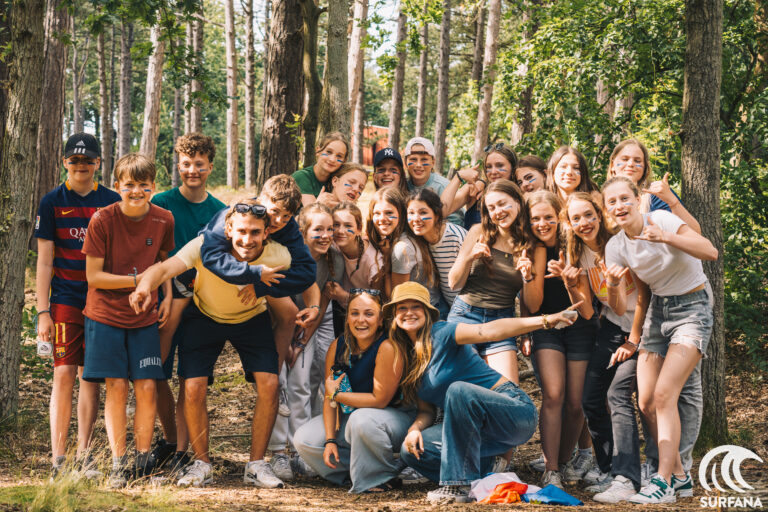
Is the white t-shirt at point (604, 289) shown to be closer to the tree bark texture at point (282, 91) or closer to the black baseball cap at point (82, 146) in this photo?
the black baseball cap at point (82, 146)

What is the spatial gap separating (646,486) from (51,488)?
3491 millimetres

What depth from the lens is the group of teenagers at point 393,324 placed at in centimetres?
442

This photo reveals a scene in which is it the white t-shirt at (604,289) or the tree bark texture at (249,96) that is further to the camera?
the tree bark texture at (249,96)

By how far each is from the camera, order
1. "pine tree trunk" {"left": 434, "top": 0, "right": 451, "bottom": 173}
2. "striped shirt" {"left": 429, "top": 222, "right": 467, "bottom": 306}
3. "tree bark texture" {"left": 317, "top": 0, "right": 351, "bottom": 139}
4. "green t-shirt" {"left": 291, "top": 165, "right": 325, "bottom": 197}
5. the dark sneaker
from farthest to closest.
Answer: "pine tree trunk" {"left": 434, "top": 0, "right": 451, "bottom": 173} → "tree bark texture" {"left": 317, "top": 0, "right": 351, "bottom": 139} → "green t-shirt" {"left": 291, "top": 165, "right": 325, "bottom": 197} → "striped shirt" {"left": 429, "top": 222, "right": 467, "bottom": 306} → the dark sneaker

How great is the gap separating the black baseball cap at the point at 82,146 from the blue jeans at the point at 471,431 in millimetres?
2930

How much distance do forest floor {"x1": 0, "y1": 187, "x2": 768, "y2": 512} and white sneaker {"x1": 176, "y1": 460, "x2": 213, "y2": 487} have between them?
9cm

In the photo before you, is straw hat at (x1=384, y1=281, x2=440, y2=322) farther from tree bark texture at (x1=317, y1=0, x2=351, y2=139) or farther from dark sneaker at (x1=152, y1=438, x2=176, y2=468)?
tree bark texture at (x1=317, y1=0, x2=351, y2=139)

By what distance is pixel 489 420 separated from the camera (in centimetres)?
447

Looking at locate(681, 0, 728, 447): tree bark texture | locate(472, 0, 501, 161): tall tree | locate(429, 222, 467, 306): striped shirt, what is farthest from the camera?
locate(472, 0, 501, 161): tall tree

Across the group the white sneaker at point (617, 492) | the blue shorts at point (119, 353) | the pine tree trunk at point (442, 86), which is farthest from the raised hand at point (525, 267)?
the pine tree trunk at point (442, 86)

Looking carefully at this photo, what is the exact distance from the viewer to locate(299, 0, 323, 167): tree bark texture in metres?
7.80

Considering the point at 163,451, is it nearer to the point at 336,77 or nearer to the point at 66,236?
the point at 66,236

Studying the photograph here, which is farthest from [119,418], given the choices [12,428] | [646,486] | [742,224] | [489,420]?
[742,224]

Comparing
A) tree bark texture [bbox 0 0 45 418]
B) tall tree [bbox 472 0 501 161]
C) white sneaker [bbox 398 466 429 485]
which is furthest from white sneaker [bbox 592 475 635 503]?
tall tree [bbox 472 0 501 161]
